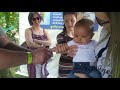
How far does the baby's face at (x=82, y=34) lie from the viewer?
3.94 m

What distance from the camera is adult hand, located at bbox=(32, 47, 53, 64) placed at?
3854 millimetres

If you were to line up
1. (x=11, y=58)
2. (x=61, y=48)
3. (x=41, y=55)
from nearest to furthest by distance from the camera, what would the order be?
(x=11, y=58), (x=41, y=55), (x=61, y=48)

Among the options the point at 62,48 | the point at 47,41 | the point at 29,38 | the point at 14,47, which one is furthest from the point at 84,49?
the point at 14,47

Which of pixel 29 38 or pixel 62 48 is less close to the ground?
pixel 29 38

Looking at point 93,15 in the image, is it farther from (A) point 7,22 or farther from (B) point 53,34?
(A) point 7,22

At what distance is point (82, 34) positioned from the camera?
155 inches

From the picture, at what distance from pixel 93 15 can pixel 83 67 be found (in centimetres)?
69

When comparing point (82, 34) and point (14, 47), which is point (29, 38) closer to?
point (14, 47)

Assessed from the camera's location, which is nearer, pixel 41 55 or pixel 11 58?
pixel 11 58

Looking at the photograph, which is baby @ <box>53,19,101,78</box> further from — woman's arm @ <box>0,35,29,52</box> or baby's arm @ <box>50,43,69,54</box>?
woman's arm @ <box>0,35,29,52</box>

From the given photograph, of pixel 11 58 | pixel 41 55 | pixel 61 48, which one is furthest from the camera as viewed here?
pixel 61 48

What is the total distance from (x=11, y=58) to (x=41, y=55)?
39 centimetres
